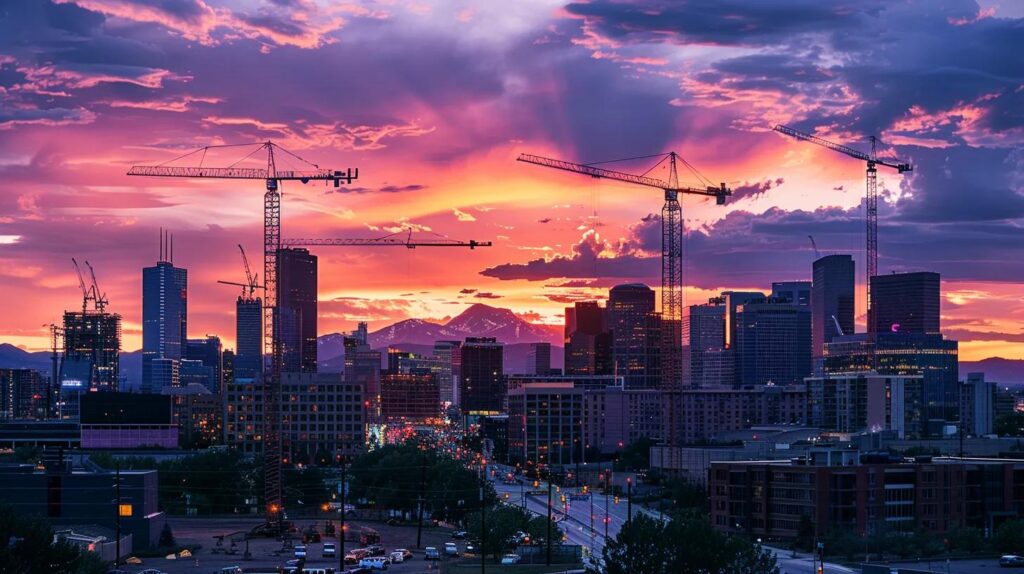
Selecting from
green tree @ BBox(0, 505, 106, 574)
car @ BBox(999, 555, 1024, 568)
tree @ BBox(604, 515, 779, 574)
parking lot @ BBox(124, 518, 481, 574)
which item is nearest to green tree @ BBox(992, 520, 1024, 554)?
car @ BBox(999, 555, 1024, 568)

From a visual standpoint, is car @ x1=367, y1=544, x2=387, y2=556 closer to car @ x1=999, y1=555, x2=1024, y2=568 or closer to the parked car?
the parked car

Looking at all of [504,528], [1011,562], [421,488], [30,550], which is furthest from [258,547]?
[1011,562]

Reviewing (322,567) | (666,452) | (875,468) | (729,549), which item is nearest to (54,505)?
(322,567)

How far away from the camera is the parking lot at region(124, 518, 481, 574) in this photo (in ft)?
297

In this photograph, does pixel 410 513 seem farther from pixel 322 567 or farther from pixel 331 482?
pixel 322 567

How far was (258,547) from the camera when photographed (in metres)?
105

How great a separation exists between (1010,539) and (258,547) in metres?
54.7

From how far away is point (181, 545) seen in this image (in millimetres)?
103688

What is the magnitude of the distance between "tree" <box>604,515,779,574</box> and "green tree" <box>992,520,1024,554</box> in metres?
29.9

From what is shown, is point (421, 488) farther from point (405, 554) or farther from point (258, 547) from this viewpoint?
point (405, 554)

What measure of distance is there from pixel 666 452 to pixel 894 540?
85345 millimetres

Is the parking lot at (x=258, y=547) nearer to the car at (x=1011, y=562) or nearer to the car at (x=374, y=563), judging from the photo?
the car at (x=374, y=563)

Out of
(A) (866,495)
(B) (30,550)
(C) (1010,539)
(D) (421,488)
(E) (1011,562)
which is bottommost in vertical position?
(D) (421,488)

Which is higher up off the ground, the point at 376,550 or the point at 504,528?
the point at 504,528
